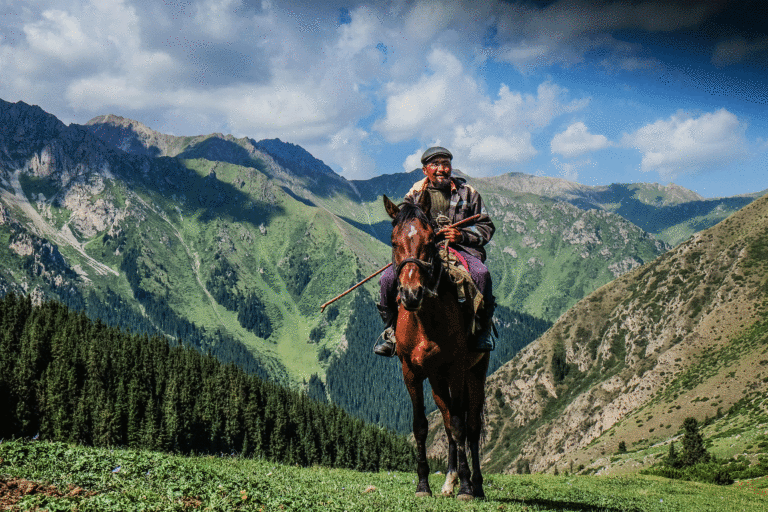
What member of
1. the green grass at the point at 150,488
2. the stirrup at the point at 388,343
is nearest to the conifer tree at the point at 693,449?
the green grass at the point at 150,488

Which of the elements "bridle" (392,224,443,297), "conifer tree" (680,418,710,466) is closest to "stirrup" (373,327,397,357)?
"bridle" (392,224,443,297)

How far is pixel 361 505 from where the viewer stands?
10859 mm

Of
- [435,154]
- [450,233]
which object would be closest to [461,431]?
[450,233]

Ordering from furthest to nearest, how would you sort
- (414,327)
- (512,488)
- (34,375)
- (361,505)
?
(34,375) → (512,488) → (414,327) → (361,505)

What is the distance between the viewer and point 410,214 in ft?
42.8

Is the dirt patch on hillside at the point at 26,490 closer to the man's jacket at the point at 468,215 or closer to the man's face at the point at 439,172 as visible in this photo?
the man's jacket at the point at 468,215

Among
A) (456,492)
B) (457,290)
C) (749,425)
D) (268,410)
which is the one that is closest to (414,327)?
(457,290)

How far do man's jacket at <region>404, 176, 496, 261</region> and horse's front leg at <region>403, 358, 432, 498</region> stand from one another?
4140 mm

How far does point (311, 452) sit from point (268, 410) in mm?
14613

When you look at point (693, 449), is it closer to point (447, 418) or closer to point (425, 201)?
point (447, 418)

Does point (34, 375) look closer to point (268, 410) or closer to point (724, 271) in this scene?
point (268, 410)

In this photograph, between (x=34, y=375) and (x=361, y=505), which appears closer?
(x=361, y=505)

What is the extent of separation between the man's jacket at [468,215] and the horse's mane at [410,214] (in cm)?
227

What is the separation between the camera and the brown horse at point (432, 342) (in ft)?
40.0
